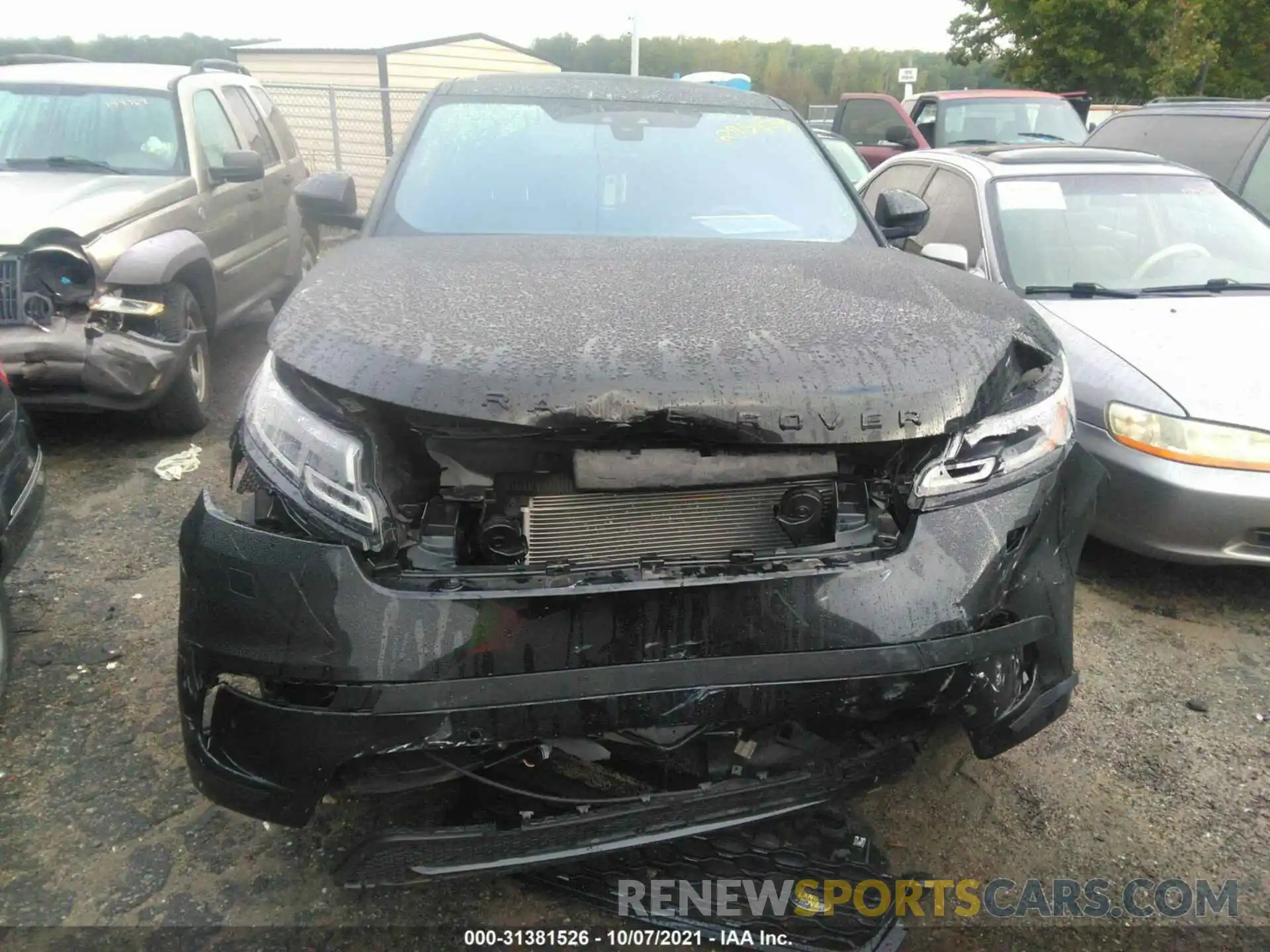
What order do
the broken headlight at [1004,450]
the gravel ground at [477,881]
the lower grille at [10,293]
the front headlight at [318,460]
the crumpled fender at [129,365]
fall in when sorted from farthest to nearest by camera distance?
1. the crumpled fender at [129,365]
2. the lower grille at [10,293]
3. the gravel ground at [477,881]
4. the broken headlight at [1004,450]
5. the front headlight at [318,460]

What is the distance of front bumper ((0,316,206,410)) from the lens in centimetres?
417

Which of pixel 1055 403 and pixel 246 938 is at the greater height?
pixel 1055 403

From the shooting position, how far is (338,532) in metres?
1.73

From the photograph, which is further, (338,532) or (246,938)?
(246,938)

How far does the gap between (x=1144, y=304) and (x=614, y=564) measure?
11.0ft

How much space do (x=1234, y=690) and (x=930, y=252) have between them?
1.99 meters

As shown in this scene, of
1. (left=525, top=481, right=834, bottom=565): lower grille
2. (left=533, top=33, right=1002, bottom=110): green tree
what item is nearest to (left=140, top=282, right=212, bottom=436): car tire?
(left=525, top=481, right=834, bottom=565): lower grille

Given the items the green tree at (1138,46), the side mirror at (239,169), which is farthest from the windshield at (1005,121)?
the green tree at (1138,46)

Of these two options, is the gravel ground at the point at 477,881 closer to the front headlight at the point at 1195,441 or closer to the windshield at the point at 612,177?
the front headlight at the point at 1195,441

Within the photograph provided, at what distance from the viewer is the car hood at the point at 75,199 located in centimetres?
427

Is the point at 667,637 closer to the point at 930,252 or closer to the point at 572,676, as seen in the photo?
the point at 572,676

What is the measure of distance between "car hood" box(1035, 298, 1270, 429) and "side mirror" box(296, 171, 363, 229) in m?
2.91

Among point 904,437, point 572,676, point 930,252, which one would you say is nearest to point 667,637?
point 572,676

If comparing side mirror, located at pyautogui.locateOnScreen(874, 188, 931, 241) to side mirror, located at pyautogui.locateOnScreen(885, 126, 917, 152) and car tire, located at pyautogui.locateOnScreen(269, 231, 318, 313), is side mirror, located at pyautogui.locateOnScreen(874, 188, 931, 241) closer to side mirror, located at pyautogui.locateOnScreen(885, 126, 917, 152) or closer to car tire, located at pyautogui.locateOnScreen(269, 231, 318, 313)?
car tire, located at pyautogui.locateOnScreen(269, 231, 318, 313)
